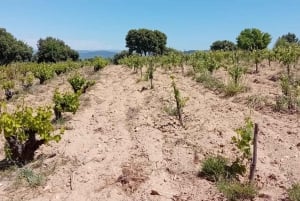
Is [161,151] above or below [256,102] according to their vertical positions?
below

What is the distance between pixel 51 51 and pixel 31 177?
55.1m

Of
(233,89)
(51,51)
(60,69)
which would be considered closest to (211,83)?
(233,89)

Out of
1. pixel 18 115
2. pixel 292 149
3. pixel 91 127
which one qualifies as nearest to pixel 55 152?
pixel 18 115

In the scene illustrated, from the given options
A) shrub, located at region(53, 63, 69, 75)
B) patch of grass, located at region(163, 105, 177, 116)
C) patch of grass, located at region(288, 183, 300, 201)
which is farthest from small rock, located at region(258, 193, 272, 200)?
shrub, located at region(53, 63, 69, 75)

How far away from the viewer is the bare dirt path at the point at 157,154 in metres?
5.00

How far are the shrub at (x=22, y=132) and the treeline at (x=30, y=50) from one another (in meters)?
50.4

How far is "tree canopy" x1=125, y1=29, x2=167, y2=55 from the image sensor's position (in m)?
67.6

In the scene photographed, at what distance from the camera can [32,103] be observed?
13344mm

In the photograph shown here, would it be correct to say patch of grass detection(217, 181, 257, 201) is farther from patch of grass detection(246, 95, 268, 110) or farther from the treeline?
the treeline

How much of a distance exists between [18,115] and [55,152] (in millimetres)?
975

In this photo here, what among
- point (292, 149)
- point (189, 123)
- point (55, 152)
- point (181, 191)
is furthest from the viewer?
point (189, 123)

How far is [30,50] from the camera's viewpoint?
5872 cm

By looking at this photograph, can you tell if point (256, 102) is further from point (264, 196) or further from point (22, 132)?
point (22, 132)

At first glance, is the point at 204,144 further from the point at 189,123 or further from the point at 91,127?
the point at 91,127
